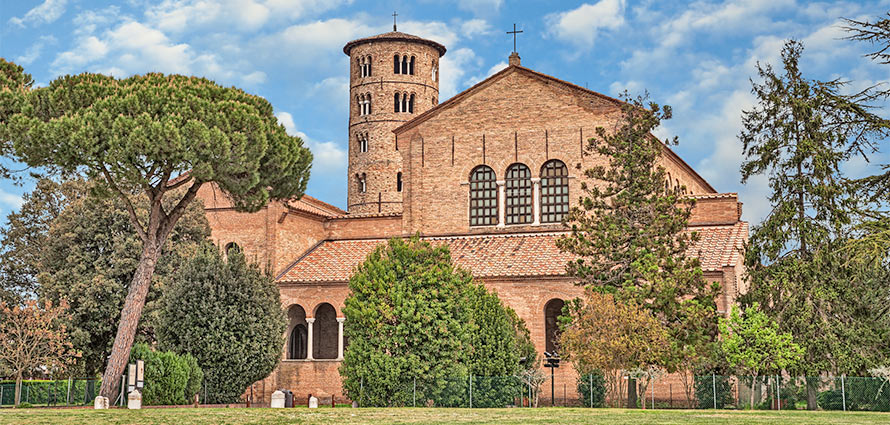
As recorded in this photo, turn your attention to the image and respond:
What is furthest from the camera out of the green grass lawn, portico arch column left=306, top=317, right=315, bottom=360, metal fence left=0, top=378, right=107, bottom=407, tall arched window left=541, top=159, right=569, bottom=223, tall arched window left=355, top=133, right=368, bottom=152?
tall arched window left=355, top=133, right=368, bottom=152

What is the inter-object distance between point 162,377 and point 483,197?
1598 cm

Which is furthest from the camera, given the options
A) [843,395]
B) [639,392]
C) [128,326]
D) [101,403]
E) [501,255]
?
[501,255]

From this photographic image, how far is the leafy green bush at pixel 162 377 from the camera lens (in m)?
25.7

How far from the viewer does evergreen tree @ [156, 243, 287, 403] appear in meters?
28.5

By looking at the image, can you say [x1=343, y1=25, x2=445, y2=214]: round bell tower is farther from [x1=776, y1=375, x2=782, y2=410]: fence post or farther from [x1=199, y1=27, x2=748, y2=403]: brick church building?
[x1=776, y1=375, x2=782, y2=410]: fence post

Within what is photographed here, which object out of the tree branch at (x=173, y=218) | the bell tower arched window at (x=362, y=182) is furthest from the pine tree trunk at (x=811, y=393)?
the bell tower arched window at (x=362, y=182)

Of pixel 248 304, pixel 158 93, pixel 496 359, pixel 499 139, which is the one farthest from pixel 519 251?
pixel 158 93

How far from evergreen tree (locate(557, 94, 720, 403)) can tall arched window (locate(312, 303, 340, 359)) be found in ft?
39.7

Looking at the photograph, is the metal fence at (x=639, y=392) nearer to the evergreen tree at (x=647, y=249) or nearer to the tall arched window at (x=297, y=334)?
the evergreen tree at (x=647, y=249)

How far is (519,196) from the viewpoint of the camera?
37219 millimetres

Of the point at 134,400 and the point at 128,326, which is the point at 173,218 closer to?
the point at 128,326

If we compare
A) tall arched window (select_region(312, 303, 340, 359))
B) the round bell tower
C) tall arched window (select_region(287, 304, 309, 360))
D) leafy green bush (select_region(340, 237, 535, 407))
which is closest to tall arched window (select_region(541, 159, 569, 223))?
tall arched window (select_region(312, 303, 340, 359))

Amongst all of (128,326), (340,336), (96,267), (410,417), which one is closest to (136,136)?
(128,326)

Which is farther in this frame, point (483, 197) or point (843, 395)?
point (483, 197)
